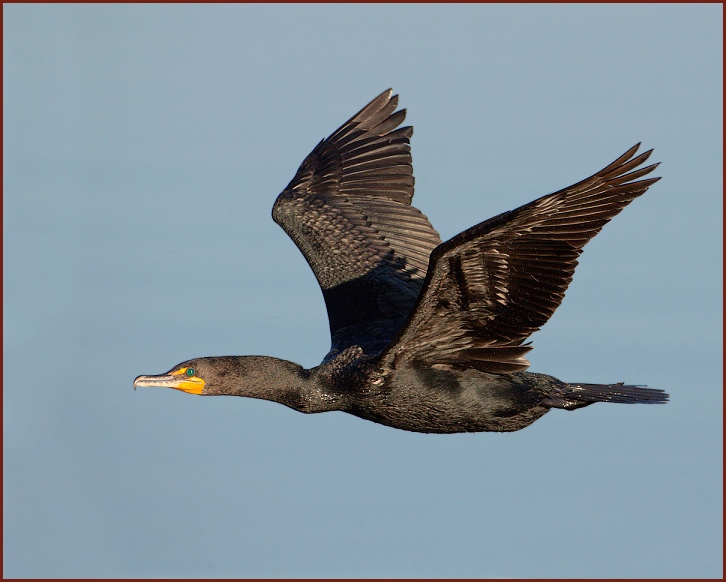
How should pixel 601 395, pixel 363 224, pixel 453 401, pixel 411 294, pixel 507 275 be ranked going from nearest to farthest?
pixel 507 275, pixel 453 401, pixel 601 395, pixel 411 294, pixel 363 224

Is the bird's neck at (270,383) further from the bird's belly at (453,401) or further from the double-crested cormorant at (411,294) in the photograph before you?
the bird's belly at (453,401)

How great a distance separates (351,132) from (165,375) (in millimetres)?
3517

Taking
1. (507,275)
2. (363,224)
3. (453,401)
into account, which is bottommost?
(453,401)

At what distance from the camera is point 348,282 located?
9.72m

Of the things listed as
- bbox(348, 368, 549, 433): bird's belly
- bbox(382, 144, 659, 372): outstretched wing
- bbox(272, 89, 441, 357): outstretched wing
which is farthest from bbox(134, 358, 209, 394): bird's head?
bbox(382, 144, 659, 372): outstretched wing

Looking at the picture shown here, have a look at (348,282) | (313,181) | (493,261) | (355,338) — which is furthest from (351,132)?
(493,261)

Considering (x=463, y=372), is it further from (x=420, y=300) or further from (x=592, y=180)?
(x=592, y=180)

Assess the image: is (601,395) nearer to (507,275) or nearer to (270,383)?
(507,275)

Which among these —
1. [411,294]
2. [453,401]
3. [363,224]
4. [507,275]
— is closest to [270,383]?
[453,401]

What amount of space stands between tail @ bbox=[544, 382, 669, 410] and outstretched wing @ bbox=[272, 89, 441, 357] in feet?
4.20

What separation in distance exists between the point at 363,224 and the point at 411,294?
1027 mm

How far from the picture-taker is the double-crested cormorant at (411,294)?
7.09 meters

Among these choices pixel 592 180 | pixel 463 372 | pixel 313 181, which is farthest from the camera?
pixel 313 181

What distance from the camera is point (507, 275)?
24.1ft
